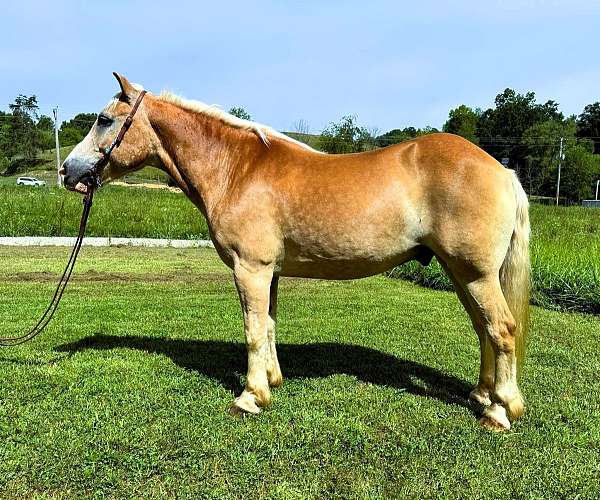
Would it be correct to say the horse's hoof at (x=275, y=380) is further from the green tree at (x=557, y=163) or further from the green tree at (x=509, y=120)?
the green tree at (x=509, y=120)

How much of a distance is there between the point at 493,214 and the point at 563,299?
616cm

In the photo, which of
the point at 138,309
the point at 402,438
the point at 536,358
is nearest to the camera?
the point at 402,438

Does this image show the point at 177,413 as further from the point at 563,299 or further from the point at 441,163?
the point at 563,299

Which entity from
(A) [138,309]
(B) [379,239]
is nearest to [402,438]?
(B) [379,239]

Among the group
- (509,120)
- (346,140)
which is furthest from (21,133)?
(509,120)

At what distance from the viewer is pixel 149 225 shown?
2152 centimetres

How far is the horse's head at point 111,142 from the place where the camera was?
171 inches

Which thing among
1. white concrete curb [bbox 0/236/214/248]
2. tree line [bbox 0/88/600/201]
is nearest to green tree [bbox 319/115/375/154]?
tree line [bbox 0/88/600/201]

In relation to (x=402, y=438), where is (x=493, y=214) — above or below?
above

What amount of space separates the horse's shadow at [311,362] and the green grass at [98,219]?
15148 mm

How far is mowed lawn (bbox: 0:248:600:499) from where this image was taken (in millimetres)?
3152

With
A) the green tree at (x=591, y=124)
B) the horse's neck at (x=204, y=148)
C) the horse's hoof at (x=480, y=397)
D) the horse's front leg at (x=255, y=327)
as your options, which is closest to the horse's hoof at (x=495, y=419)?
the horse's hoof at (x=480, y=397)

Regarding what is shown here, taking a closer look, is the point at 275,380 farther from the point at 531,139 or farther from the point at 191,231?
the point at 531,139

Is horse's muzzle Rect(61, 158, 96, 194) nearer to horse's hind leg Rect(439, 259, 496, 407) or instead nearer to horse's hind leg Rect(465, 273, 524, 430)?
horse's hind leg Rect(439, 259, 496, 407)
